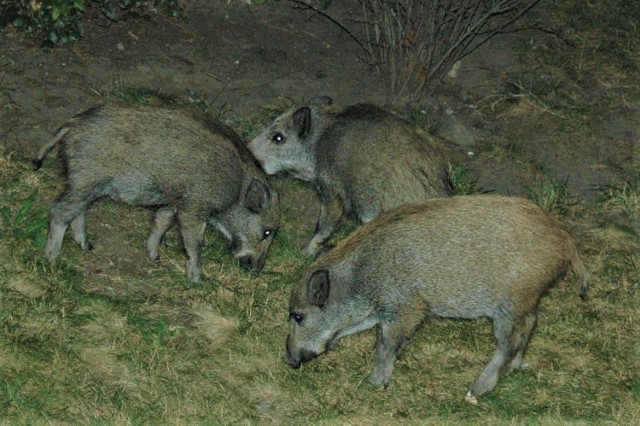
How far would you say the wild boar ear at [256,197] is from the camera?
8.30 metres

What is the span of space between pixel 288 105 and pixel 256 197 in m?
1.71

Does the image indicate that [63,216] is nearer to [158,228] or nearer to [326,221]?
[158,228]

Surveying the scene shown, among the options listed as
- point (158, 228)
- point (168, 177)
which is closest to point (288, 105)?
point (158, 228)

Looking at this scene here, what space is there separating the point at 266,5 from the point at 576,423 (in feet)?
16.9

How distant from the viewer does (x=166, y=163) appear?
795 cm

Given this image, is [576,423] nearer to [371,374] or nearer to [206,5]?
[371,374]

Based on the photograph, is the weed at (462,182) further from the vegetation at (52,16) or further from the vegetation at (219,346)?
the vegetation at (52,16)

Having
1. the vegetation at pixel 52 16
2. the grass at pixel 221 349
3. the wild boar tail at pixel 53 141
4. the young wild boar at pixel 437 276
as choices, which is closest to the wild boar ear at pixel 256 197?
the grass at pixel 221 349

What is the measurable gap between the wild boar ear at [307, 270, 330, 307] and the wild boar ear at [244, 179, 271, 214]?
1.08m

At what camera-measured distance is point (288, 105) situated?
9.82 meters

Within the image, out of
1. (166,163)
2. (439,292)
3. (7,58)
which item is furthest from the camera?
(7,58)

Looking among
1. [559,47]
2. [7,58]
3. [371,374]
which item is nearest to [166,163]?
[371,374]

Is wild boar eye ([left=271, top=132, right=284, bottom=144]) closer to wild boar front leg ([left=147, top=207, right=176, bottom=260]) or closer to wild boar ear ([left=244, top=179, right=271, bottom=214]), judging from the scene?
wild boar ear ([left=244, top=179, right=271, bottom=214])

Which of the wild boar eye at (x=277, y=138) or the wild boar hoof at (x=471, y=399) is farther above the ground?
the wild boar eye at (x=277, y=138)
